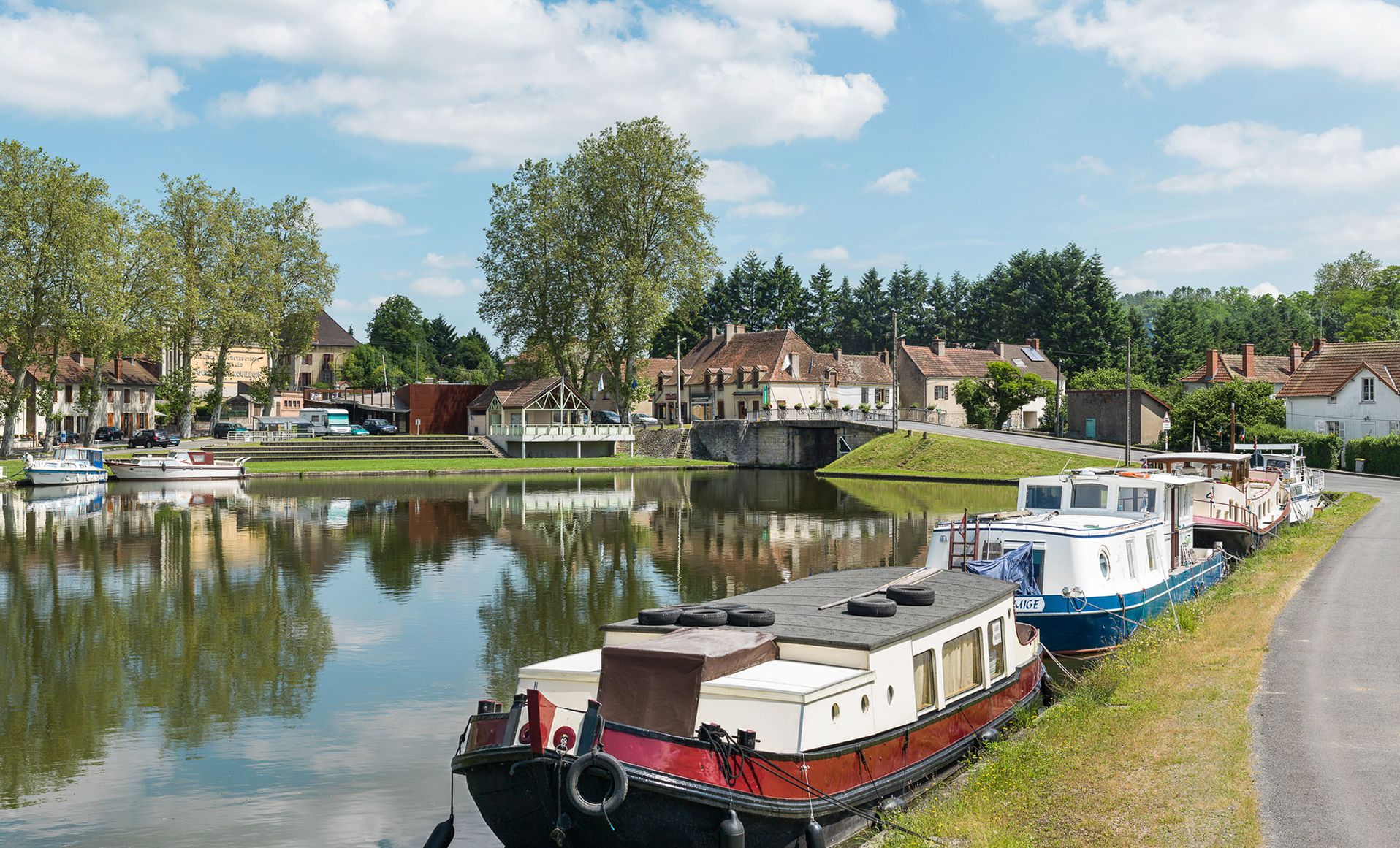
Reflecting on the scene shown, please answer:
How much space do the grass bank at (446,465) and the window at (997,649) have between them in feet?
183

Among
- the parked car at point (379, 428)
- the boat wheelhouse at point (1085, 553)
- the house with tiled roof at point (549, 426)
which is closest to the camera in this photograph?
the boat wheelhouse at point (1085, 553)

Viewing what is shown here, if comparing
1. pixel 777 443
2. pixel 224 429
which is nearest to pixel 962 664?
pixel 777 443

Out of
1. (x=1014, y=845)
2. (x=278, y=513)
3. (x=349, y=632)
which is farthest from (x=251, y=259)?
(x=1014, y=845)

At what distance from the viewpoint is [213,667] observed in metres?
19.4

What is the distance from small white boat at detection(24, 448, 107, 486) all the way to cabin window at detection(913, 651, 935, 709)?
5642cm

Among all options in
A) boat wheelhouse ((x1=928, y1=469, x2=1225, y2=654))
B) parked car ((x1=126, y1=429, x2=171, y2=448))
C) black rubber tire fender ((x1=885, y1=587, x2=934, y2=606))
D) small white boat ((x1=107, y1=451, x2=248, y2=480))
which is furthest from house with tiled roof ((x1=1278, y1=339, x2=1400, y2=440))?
parked car ((x1=126, y1=429, x2=171, y2=448))

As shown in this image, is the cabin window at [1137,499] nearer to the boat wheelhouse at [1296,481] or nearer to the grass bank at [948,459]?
the boat wheelhouse at [1296,481]

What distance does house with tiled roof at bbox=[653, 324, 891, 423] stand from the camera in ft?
310

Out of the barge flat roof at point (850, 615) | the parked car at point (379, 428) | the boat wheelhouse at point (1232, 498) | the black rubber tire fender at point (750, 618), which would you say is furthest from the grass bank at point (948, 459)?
the black rubber tire fender at point (750, 618)

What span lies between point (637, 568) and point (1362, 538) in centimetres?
1999

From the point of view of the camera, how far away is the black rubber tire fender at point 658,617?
12688mm

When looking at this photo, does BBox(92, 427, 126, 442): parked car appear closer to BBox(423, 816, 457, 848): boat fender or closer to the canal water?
the canal water

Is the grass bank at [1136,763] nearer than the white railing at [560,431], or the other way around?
the grass bank at [1136,763]

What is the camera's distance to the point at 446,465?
2778 inches
